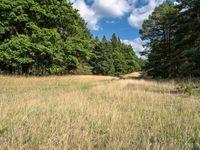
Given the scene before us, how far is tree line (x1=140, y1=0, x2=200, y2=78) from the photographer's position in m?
21.9

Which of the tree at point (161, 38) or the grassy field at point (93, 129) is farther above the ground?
the tree at point (161, 38)

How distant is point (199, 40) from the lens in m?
24.7

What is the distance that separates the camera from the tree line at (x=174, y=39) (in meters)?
21.9

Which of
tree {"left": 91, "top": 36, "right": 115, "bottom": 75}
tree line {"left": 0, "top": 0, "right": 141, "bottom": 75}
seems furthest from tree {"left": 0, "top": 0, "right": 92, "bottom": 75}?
tree {"left": 91, "top": 36, "right": 115, "bottom": 75}

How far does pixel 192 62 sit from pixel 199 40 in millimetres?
4131

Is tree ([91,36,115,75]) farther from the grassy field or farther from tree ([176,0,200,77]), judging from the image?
the grassy field

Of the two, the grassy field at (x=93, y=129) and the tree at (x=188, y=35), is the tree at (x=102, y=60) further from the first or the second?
the grassy field at (x=93, y=129)

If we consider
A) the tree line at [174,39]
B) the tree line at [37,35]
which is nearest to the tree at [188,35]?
the tree line at [174,39]

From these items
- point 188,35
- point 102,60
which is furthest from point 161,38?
point 102,60

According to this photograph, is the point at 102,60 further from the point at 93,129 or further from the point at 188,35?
the point at 93,129

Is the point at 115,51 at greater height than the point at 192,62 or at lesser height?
greater

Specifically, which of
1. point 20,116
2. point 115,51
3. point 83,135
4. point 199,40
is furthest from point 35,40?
point 115,51

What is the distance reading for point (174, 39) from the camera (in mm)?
29578

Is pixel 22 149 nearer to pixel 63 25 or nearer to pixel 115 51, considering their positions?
pixel 63 25
